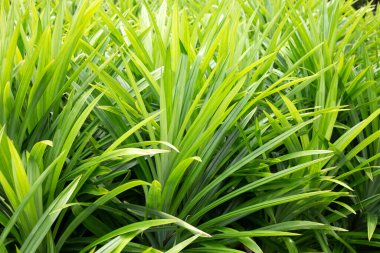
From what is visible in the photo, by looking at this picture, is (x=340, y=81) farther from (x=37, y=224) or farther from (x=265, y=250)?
(x=37, y=224)

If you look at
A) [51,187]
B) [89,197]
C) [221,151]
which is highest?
[51,187]

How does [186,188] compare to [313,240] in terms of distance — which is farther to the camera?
[313,240]

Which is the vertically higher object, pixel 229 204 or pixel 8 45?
pixel 8 45

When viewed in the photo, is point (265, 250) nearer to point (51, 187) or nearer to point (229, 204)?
point (229, 204)

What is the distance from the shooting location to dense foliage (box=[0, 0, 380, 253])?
49.7 inches

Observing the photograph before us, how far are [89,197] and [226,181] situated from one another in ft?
1.37

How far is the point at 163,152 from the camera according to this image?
48.8 inches

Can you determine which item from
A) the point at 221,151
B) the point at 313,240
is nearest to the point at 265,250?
the point at 313,240

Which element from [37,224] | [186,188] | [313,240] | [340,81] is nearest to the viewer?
[37,224]

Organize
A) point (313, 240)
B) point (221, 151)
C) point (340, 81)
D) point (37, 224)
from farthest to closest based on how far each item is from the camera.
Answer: point (340, 81) → point (313, 240) → point (221, 151) → point (37, 224)

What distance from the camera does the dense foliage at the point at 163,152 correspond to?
1.26 metres

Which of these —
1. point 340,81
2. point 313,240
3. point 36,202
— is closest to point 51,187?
point 36,202

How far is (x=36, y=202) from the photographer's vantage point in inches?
47.9

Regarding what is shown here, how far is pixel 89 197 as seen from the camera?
144cm
